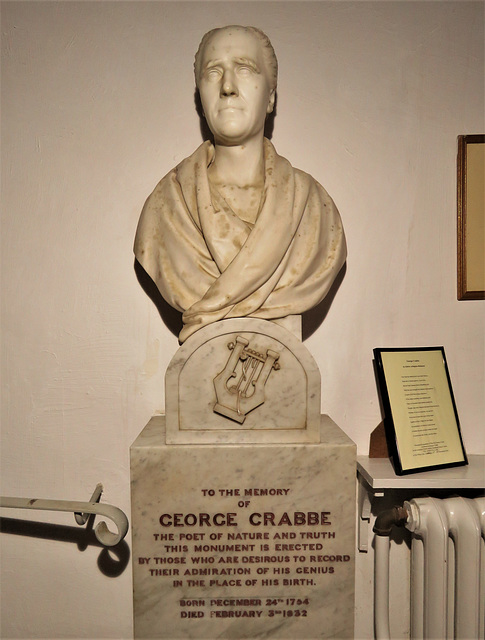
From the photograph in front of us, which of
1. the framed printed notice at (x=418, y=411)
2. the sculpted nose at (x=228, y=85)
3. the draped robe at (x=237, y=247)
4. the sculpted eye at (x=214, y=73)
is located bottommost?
the framed printed notice at (x=418, y=411)

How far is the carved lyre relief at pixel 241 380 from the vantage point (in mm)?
1482

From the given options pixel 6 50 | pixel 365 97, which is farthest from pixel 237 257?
pixel 6 50

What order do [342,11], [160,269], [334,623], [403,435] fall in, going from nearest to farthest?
[334,623]
[160,269]
[403,435]
[342,11]

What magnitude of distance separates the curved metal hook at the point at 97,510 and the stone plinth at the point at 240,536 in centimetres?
13

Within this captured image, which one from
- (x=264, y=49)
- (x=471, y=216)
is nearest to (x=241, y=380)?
(x=264, y=49)

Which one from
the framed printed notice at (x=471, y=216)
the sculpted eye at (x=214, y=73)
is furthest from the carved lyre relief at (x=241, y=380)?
the framed printed notice at (x=471, y=216)

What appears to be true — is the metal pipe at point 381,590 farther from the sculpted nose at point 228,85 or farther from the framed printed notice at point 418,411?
the sculpted nose at point 228,85

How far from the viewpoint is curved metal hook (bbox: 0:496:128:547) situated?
1552 mm

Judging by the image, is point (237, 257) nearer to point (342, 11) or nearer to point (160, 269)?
point (160, 269)

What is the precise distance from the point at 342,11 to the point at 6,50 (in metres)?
1.22

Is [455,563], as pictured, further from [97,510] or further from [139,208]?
[139,208]

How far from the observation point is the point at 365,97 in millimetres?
1954

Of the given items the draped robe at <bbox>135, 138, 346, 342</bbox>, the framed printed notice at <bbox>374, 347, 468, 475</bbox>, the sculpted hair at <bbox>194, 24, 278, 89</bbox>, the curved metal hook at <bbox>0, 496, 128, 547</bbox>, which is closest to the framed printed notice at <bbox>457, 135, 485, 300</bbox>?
the framed printed notice at <bbox>374, 347, 468, 475</bbox>

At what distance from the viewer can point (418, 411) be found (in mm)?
1782
